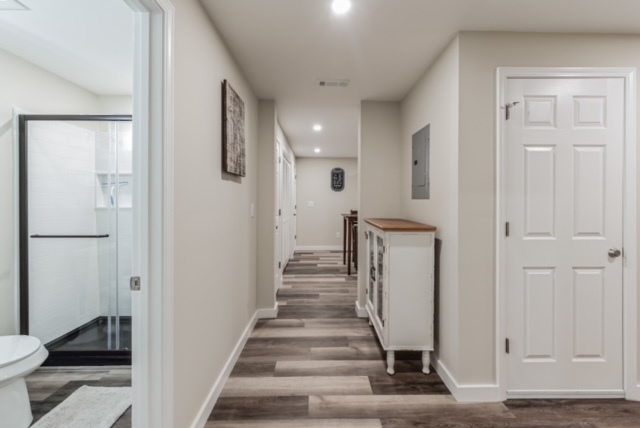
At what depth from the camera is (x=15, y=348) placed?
1787 mm

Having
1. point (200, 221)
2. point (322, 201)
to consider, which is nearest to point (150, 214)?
point (200, 221)

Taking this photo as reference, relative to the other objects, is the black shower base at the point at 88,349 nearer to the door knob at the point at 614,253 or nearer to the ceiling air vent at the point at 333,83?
the ceiling air vent at the point at 333,83

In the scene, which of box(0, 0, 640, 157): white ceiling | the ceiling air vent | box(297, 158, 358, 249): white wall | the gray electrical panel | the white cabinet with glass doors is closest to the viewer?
box(0, 0, 640, 157): white ceiling

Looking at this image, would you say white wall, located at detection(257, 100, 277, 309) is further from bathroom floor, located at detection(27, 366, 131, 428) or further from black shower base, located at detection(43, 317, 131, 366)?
bathroom floor, located at detection(27, 366, 131, 428)

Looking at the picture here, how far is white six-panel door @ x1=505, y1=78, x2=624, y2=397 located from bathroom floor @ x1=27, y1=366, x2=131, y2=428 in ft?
8.26

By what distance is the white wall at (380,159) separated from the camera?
3.24 m

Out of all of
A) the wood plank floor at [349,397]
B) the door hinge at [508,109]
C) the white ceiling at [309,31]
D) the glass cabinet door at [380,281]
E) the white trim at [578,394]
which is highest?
the white ceiling at [309,31]

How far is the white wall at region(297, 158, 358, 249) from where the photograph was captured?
748 cm

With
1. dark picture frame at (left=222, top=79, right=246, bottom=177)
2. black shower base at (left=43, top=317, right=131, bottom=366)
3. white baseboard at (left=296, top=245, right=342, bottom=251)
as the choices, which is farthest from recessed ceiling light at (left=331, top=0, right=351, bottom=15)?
white baseboard at (left=296, top=245, right=342, bottom=251)

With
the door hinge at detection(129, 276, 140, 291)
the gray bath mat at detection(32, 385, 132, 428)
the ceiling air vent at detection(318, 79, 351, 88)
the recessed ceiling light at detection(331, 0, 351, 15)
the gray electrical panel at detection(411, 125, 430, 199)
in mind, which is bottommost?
the gray bath mat at detection(32, 385, 132, 428)

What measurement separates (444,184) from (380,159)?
1.22 meters

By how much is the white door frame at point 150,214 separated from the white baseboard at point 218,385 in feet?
1.45

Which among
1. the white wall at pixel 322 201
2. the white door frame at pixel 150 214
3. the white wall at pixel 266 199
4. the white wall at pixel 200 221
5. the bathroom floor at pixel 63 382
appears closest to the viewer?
the white door frame at pixel 150 214

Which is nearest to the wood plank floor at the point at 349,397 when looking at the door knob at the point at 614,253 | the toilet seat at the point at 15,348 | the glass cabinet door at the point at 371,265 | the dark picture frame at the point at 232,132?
the glass cabinet door at the point at 371,265
